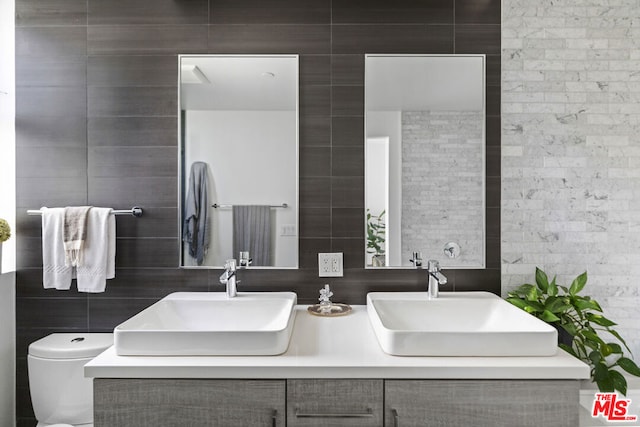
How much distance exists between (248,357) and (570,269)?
1.54 metres

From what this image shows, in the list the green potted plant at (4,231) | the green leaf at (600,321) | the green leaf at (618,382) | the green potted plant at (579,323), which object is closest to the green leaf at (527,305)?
the green potted plant at (579,323)

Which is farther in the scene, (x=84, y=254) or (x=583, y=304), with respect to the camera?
(x=84, y=254)

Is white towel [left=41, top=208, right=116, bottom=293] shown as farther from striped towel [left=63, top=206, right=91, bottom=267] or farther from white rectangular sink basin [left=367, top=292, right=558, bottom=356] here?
white rectangular sink basin [left=367, top=292, right=558, bottom=356]

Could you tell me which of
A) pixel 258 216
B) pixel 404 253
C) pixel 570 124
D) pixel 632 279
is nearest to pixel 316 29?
pixel 258 216

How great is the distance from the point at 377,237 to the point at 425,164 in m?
0.41

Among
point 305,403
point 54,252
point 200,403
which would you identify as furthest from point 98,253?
point 305,403

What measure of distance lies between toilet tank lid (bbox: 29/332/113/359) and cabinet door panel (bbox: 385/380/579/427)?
1.26m

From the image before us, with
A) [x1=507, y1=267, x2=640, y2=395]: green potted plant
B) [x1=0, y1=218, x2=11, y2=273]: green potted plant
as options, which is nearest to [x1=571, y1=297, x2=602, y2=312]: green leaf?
[x1=507, y1=267, x2=640, y2=395]: green potted plant

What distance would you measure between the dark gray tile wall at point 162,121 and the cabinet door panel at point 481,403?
0.70 m

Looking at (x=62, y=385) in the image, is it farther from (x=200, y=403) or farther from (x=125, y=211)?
(x=200, y=403)

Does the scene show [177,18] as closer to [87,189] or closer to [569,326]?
[87,189]

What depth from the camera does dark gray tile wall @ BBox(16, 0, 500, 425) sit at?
5.88 feet

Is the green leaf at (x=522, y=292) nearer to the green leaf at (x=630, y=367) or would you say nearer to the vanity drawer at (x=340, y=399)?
the green leaf at (x=630, y=367)

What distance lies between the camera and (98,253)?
1716 millimetres
